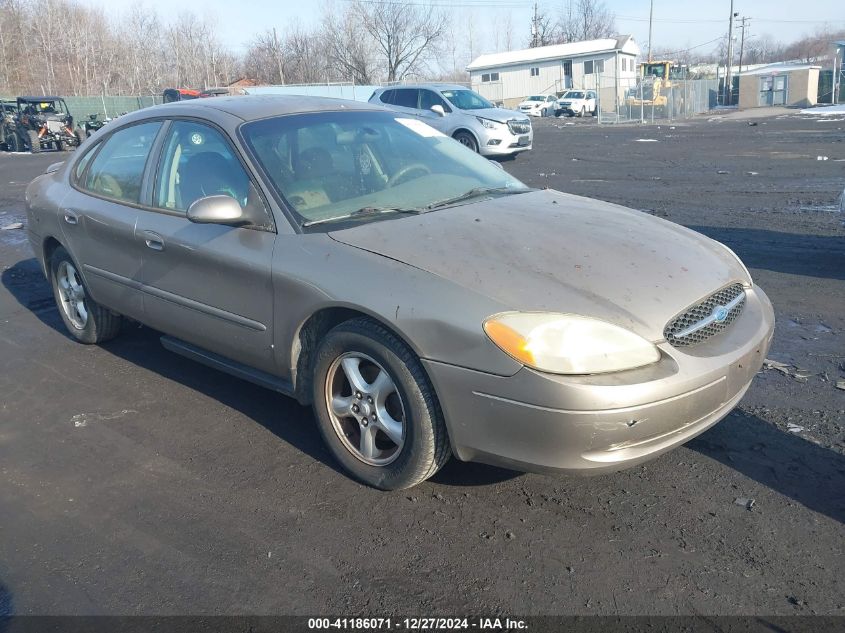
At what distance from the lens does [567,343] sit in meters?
2.73

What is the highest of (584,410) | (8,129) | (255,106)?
(255,106)

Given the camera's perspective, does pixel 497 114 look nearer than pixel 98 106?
Yes

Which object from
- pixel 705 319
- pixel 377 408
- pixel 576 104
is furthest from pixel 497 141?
pixel 576 104

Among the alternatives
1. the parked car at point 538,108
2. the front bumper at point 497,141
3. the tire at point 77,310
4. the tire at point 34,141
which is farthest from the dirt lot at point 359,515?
the parked car at point 538,108

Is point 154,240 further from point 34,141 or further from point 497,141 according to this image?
point 34,141

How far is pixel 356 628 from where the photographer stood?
8.18 feet

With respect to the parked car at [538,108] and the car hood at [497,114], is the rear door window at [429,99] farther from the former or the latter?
the parked car at [538,108]

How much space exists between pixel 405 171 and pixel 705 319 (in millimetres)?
1815

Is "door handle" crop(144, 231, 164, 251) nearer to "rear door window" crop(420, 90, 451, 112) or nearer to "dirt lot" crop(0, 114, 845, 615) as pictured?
"dirt lot" crop(0, 114, 845, 615)

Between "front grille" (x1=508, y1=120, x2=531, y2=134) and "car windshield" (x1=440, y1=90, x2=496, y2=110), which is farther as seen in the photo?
"car windshield" (x1=440, y1=90, x2=496, y2=110)

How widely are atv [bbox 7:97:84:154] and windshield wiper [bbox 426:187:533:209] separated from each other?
26780 millimetres

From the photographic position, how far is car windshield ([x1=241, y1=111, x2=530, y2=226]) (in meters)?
3.72

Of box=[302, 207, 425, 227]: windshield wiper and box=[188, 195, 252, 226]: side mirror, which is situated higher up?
box=[188, 195, 252, 226]: side mirror

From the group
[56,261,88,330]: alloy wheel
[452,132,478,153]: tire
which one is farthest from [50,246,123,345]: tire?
Answer: [452,132,478,153]: tire
